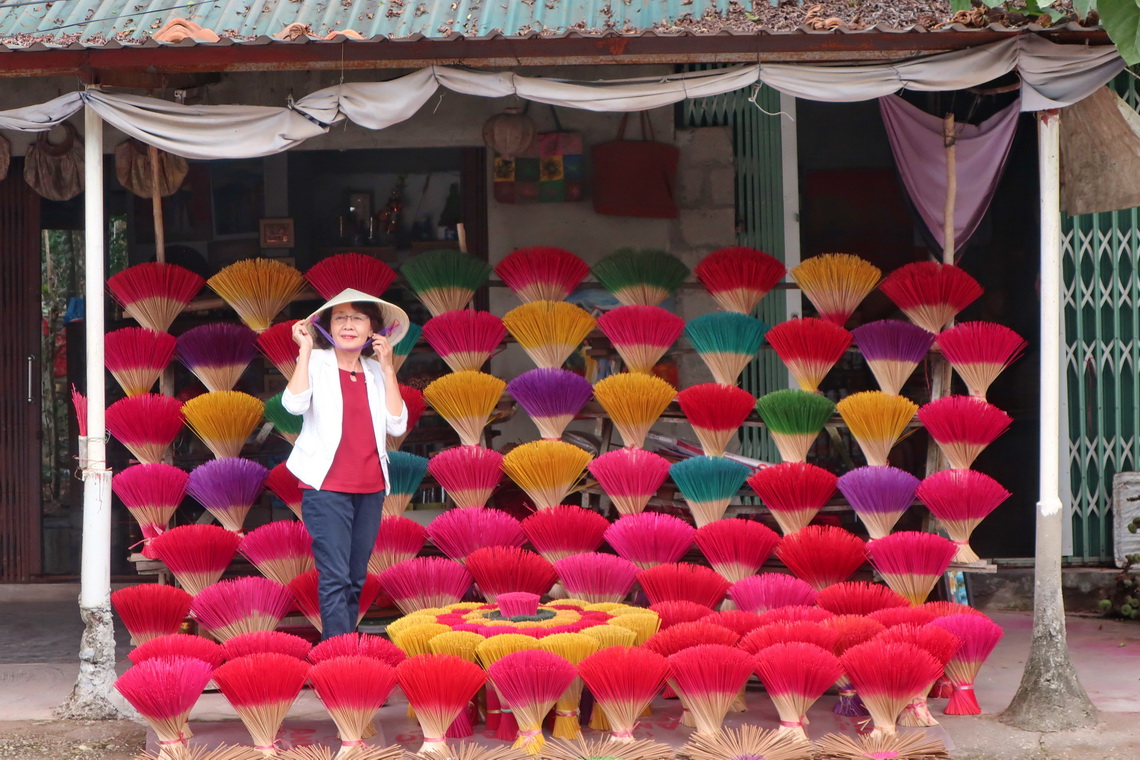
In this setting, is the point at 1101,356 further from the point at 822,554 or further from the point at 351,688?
the point at 351,688

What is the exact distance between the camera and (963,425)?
4.55 metres

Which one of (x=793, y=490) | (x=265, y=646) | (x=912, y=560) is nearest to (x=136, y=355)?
(x=265, y=646)

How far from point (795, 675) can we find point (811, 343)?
1688mm

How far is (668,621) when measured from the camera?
13.5ft

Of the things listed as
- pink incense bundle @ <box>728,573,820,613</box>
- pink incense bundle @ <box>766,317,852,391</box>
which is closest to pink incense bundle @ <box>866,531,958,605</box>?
pink incense bundle @ <box>728,573,820,613</box>

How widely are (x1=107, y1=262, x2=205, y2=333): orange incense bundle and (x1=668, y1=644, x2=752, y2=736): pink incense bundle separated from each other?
278 cm

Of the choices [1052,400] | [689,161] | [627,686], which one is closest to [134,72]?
[689,161]

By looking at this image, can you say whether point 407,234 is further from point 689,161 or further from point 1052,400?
point 1052,400

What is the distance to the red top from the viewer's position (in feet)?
13.9

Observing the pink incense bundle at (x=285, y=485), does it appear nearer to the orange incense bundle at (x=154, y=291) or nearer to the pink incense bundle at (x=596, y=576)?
the orange incense bundle at (x=154, y=291)

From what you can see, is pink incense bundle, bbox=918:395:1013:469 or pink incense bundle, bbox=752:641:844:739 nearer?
pink incense bundle, bbox=752:641:844:739

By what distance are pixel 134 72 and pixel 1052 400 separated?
144 inches

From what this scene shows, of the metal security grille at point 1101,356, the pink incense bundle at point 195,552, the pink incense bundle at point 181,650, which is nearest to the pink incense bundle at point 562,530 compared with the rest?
the pink incense bundle at point 195,552

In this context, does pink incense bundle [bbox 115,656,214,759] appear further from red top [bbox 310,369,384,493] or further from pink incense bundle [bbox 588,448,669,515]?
pink incense bundle [bbox 588,448,669,515]
